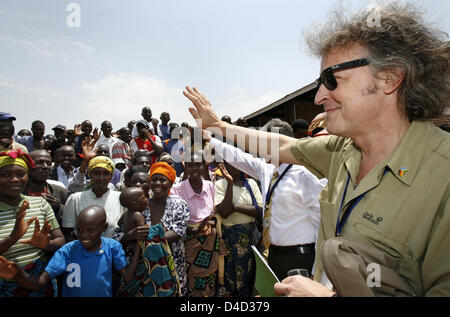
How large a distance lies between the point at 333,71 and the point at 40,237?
2.75 metres

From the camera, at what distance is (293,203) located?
2818 millimetres

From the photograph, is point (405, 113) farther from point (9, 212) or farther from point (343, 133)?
point (9, 212)

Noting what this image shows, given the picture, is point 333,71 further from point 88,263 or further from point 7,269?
point 7,269

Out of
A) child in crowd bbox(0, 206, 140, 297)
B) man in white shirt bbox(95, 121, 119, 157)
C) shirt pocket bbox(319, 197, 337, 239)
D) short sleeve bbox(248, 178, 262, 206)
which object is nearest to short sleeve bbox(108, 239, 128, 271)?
child in crowd bbox(0, 206, 140, 297)

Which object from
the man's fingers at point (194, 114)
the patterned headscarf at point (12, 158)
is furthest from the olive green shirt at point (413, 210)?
the patterned headscarf at point (12, 158)

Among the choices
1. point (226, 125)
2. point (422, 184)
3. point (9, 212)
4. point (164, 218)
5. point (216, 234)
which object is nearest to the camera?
point (422, 184)

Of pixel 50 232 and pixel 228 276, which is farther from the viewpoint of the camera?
pixel 228 276

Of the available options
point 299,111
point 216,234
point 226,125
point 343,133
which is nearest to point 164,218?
point 216,234

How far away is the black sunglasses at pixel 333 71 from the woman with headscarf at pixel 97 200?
112 inches

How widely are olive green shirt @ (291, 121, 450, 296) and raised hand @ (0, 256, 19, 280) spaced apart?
2.41 meters

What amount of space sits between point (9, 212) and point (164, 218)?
4.74ft

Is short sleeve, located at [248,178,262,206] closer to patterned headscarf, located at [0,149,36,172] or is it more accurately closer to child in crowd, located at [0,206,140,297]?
child in crowd, located at [0,206,140,297]

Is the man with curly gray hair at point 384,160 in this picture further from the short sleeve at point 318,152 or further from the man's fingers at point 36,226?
the man's fingers at point 36,226

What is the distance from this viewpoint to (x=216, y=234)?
12.8ft
